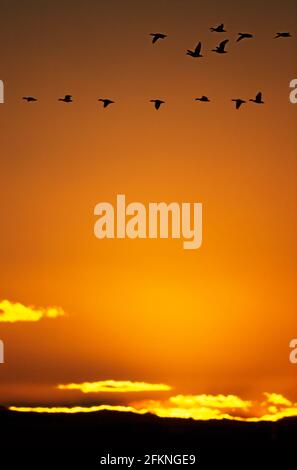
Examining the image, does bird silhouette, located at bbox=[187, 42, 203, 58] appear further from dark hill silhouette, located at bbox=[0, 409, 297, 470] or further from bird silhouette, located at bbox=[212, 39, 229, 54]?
dark hill silhouette, located at bbox=[0, 409, 297, 470]

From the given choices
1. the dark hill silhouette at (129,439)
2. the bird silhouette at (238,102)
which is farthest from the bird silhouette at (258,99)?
the dark hill silhouette at (129,439)

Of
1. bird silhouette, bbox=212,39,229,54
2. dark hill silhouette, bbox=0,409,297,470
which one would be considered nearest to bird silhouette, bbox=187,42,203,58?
bird silhouette, bbox=212,39,229,54

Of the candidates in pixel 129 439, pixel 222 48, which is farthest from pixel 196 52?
pixel 129 439

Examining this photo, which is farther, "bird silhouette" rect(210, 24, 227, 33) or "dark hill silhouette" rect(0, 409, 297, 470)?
"dark hill silhouette" rect(0, 409, 297, 470)

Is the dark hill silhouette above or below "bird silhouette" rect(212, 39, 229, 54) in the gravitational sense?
below

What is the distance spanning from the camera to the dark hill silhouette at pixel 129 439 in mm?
109875

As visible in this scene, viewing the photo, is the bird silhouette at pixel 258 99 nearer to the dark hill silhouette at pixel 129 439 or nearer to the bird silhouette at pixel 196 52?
the bird silhouette at pixel 196 52

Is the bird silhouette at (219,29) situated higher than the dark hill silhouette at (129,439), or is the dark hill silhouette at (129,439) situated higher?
the bird silhouette at (219,29)

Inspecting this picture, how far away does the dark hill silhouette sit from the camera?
109875 millimetres

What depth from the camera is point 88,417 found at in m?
120

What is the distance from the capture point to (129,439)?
11262 cm
